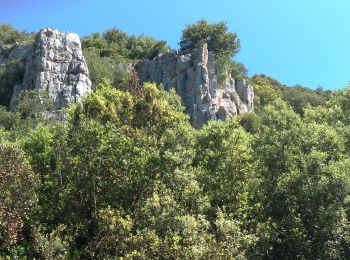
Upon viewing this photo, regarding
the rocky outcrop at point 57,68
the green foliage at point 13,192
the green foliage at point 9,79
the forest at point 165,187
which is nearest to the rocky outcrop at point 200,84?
the rocky outcrop at point 57,68

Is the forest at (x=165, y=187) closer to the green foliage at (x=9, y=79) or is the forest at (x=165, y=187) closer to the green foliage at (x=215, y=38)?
the green foliage at (x=215, y=38)

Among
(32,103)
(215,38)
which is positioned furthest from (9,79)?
(215,38)

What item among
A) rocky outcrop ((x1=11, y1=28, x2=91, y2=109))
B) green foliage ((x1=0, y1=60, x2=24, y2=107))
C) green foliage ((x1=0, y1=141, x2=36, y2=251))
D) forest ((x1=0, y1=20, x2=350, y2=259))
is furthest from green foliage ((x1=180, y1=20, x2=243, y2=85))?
green foliage ((x1=0, y1=141, x2=36, y2=251))

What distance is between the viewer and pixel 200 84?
64062 mm

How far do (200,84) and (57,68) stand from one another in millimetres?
21988

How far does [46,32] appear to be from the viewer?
74.0 m

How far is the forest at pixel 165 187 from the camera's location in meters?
16.7

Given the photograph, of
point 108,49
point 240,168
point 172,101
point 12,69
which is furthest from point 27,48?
point 240,168

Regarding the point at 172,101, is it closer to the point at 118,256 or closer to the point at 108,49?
the point at 118,256

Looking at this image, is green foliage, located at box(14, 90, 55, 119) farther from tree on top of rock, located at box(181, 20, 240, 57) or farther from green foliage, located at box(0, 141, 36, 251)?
green foliage, located at box(0, 141, 36, 251)

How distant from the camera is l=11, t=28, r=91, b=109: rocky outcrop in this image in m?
67.0

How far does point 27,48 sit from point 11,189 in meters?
68.8

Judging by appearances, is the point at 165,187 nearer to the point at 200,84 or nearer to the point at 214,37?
the point at 200,84

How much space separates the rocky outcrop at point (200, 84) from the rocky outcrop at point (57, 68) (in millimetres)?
9935
